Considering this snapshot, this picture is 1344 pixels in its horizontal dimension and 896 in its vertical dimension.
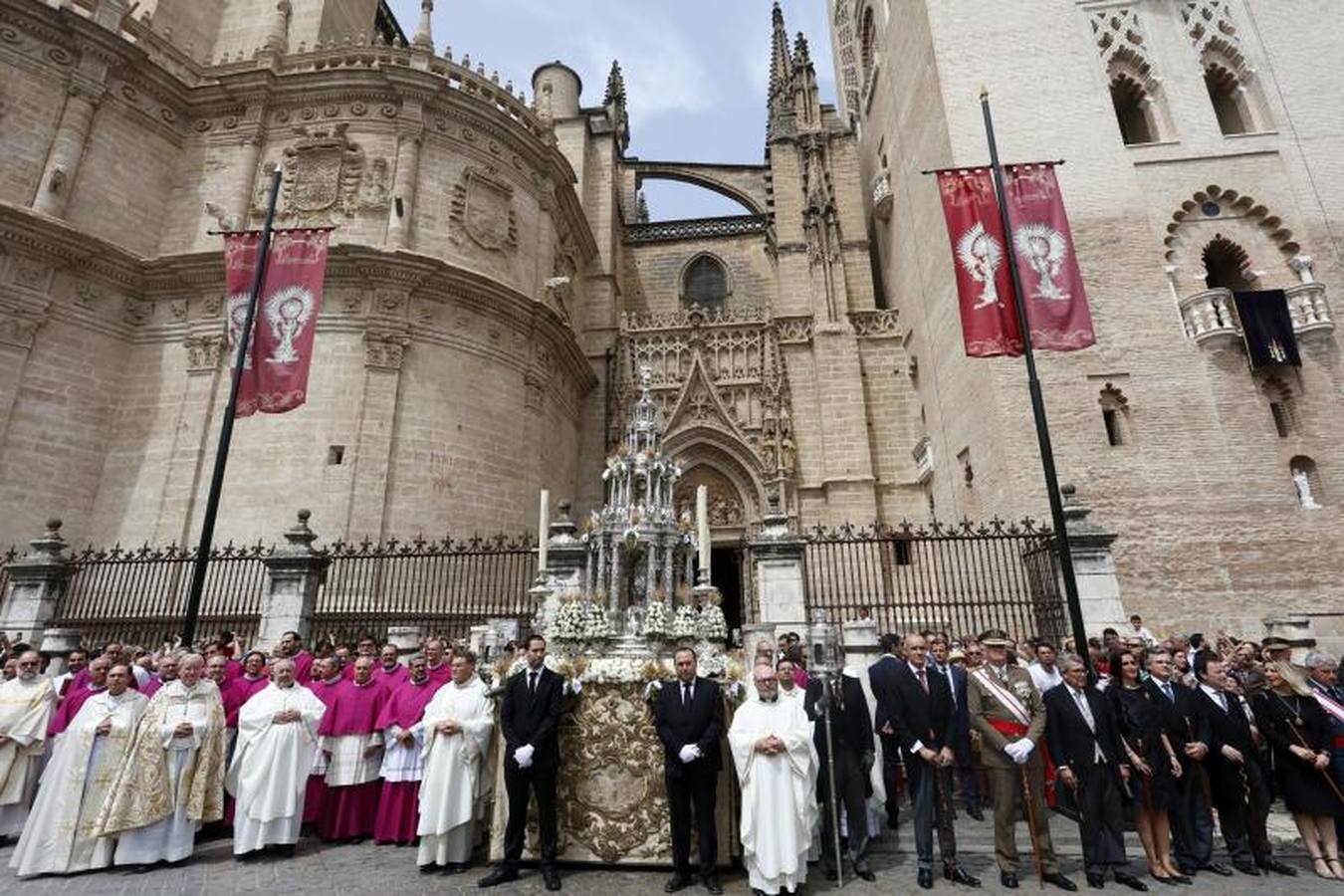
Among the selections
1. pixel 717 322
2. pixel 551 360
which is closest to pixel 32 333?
pixel 551 360

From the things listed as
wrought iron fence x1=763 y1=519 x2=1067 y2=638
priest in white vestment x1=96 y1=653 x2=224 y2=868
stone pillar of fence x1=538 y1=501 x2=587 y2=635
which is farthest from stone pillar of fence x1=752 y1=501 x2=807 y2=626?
priest in white vestment x1=96 y1=653 x2=224 y2=868

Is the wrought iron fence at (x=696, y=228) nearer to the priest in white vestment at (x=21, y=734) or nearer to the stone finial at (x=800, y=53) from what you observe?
the stone finial at (x=800, y=53)

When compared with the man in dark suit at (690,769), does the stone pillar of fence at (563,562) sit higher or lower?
higher

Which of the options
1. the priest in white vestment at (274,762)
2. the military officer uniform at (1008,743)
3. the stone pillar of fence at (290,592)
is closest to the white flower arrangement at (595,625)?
the priest in white vestment at (274,762)

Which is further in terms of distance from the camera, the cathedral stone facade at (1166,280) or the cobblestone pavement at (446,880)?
the cathedral stone facade at (1166,280)

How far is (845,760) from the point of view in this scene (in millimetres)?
5410

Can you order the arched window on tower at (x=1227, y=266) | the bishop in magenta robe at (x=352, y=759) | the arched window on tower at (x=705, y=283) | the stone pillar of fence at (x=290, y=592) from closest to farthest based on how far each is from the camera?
the bishop in magenta robe at (x=352, y=759)
the stone pillar of fence at (x=290, y=592)
the arched window on tower at (x=1227, y=266)
the arched window on tower at (x=705, y=283)

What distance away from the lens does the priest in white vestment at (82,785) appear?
17.2ft

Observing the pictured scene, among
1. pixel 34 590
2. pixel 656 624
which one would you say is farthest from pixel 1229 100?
pixel 34 590

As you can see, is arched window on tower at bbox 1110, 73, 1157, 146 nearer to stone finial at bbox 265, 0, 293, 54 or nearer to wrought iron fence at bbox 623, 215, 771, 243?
wrought iron fence at bbox 623, 215, 771, 243

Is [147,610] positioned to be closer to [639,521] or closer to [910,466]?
[639,521]

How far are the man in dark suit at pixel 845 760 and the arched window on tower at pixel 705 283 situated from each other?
19607mm

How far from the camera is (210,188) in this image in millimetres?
16750

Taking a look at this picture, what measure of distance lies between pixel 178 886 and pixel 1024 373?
47.3ft
